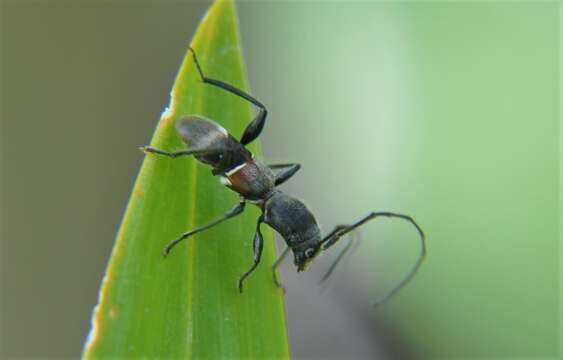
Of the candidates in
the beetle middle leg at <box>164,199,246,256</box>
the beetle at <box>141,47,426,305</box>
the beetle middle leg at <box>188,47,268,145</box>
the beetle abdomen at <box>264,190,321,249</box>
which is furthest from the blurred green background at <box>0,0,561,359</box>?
the beetle middle leg at <box>164,199,246,256</box>

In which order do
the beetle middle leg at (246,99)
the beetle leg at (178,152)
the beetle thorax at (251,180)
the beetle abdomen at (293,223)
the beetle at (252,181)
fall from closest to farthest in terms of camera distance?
the beetle leg at (178,152) < the beetle middle leg at (246,99) < the beetle at (252,181) < the beetle thorax at (251,180) < the beetle abdomen at (293,223)

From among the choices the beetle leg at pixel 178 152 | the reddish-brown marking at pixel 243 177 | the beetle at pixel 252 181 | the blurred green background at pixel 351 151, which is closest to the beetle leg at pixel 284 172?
the beetle at pixel 252 181

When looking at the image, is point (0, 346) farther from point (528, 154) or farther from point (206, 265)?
point (528, 154)

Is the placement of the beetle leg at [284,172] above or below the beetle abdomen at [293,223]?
above

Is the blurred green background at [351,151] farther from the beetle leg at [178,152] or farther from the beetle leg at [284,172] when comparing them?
the beetle leg at [178,152]

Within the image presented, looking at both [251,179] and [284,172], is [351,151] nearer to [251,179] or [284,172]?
[284,172]

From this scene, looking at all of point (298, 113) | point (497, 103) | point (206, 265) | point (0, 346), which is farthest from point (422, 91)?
point (0, 346)

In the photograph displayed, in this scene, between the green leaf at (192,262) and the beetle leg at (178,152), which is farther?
the beetle leg at (178,152)

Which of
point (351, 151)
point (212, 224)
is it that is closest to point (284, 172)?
point (212, 224)
